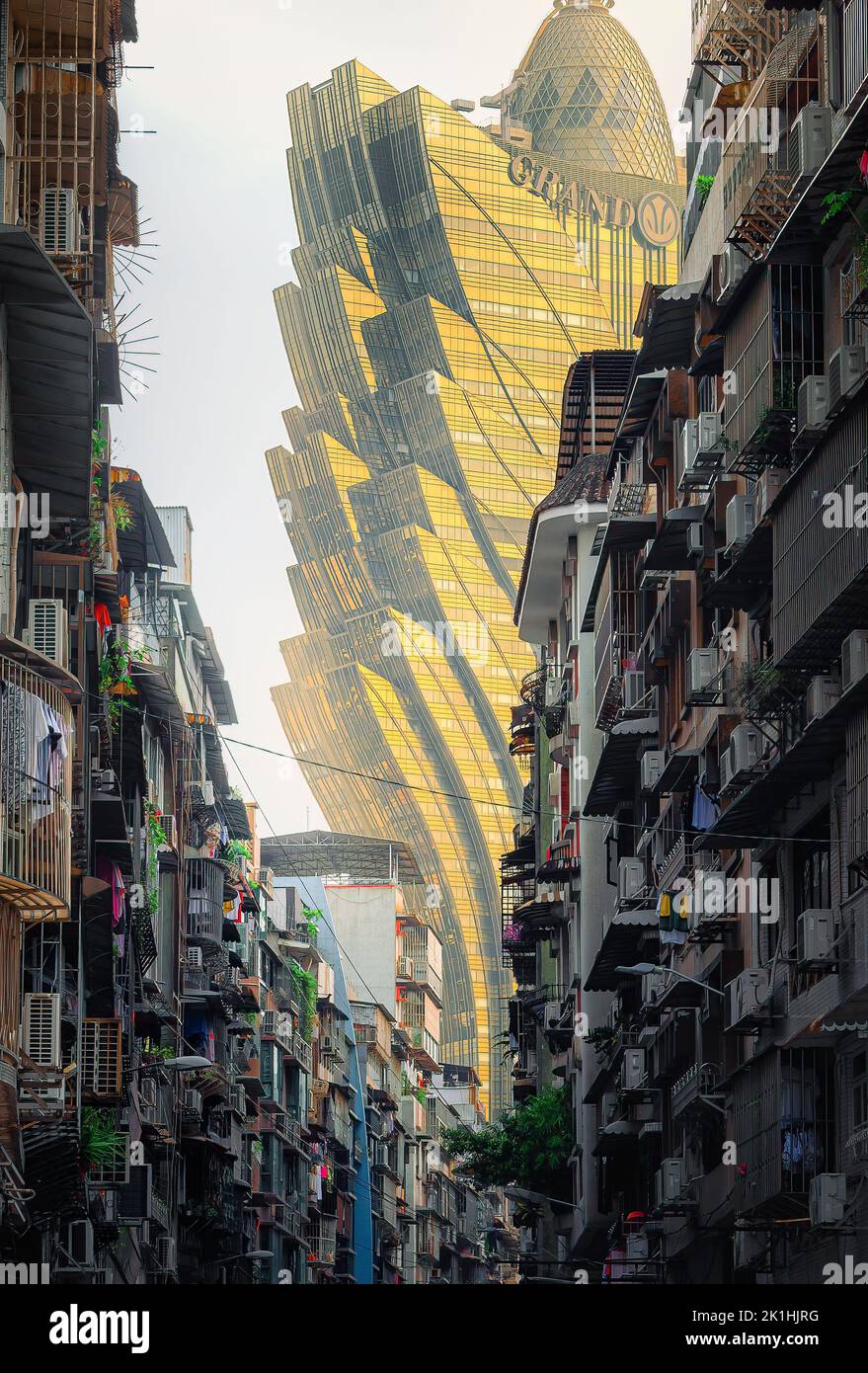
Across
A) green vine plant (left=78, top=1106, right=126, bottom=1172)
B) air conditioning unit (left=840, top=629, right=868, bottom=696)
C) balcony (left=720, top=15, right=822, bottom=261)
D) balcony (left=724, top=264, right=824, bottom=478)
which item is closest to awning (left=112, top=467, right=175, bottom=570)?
green vine plant (left=78, top=1106, right=126, bottom=1172)

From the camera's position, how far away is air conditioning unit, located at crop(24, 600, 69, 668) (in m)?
39.9

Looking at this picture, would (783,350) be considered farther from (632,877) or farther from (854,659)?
(632,877)

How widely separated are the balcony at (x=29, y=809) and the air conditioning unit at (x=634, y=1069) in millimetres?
21745

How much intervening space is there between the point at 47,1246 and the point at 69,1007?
5.50 metres

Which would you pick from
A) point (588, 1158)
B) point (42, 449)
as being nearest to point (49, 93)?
point (42, 449)

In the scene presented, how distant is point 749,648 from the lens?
40.3 metres

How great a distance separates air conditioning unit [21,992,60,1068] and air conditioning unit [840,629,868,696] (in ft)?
46.0

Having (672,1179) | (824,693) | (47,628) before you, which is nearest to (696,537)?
(824,693)

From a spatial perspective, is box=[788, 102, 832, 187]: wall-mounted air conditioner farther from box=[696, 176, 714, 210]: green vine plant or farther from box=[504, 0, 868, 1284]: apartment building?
box=[696, 176, 714, 210]: green vine plant

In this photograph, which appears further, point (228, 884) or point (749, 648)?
point (228, 884)

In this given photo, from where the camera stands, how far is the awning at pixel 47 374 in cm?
3369

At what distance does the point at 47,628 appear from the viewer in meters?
40.6

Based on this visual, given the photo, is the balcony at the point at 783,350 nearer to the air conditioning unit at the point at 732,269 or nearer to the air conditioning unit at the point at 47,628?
the air conditioning unit at the point at 732,269
